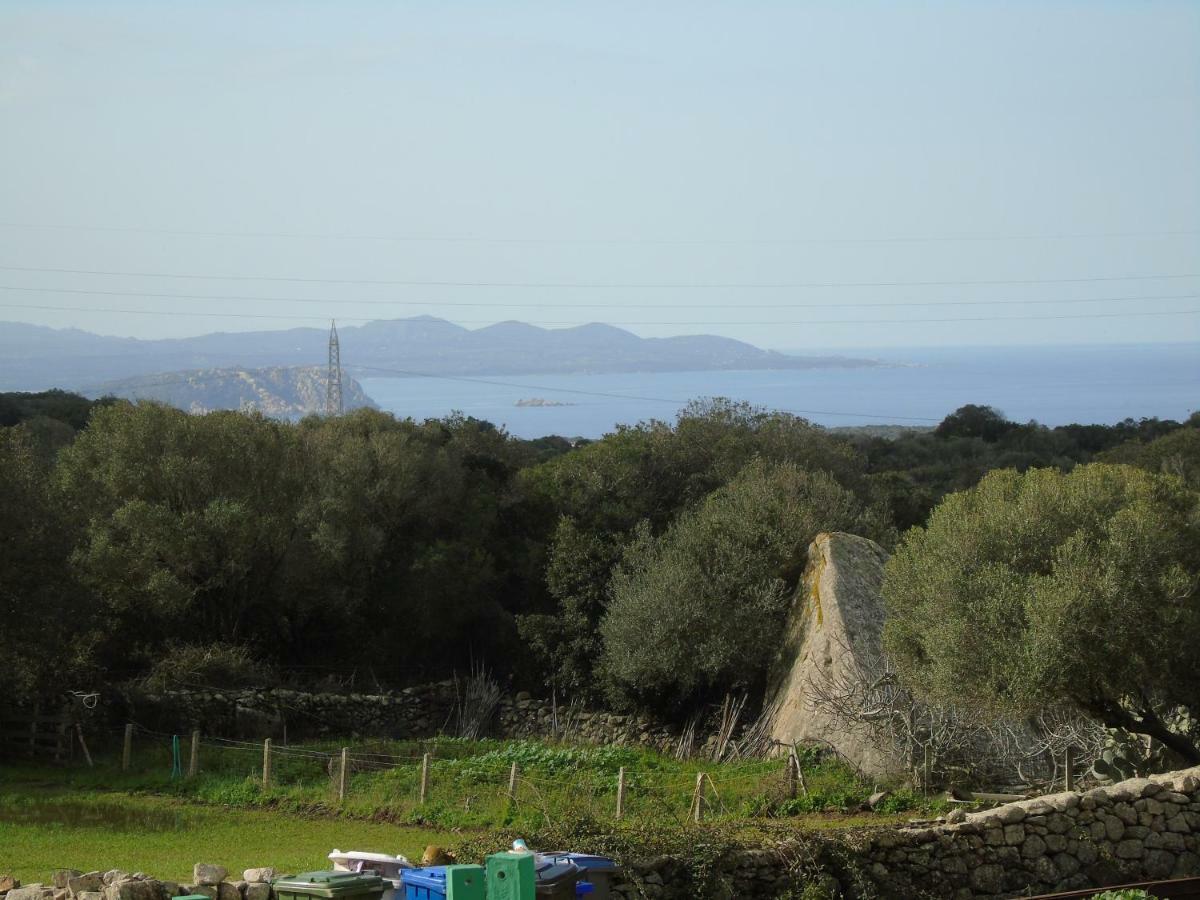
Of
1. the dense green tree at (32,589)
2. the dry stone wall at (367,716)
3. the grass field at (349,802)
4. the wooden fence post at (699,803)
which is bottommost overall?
the dry stone wall at (367,716)

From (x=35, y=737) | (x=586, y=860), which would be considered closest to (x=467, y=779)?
(x=35, y=737)

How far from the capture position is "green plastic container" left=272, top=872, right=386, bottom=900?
421 inches

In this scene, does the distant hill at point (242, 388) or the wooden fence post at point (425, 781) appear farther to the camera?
the distant hill at point (242, 388)

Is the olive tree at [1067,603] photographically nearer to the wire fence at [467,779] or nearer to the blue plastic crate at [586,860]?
the wire fence at [467,779]

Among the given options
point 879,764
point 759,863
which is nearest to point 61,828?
point 759,863

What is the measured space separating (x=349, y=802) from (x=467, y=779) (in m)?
2.05

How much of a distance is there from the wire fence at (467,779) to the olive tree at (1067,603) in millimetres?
3009

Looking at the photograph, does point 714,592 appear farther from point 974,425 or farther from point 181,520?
point 974,425

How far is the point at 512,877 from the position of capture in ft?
32.8

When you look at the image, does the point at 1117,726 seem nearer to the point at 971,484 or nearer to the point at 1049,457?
the point at 971,484

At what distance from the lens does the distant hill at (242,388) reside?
11250 cm

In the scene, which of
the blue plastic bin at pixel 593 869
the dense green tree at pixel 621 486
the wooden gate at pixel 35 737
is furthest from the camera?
the dense green tree at pixel 621 486

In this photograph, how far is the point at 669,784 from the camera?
20.8m

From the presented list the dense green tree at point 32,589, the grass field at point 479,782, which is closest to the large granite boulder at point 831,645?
the grass field at point 479,782
